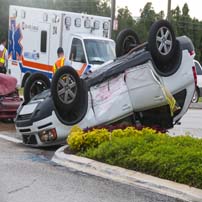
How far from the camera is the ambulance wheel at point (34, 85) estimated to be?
11586mm

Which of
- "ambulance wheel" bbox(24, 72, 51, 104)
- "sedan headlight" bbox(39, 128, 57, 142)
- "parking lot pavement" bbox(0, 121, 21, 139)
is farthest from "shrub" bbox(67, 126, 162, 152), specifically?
"parking lot pavement" bbox(0, 121, 21, 139)

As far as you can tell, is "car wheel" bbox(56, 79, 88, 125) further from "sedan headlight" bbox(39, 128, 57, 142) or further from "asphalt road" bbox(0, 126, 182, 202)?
"asphalt road" bbox(0, 126, 182, 202)

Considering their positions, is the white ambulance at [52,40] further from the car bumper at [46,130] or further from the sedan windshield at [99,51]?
the car bumper at [46,130]

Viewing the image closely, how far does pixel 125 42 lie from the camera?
12484 millimetres

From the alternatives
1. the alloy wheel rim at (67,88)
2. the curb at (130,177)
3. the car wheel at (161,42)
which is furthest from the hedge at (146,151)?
the car wheel at (161,42)

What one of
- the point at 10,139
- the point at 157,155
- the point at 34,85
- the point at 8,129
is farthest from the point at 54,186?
the point at 8,129

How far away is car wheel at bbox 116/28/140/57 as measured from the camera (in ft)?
40.5

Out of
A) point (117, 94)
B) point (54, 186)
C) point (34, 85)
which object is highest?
point (117, 94)

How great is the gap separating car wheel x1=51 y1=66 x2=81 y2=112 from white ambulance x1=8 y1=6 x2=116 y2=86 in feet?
30.6

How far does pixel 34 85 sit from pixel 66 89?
1825mm

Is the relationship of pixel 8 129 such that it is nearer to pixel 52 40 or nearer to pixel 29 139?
pixel 29 139

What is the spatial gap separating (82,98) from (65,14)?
11948 mm

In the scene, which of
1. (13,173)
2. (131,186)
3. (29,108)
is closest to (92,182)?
(131,186)

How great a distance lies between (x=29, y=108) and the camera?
1058cm
